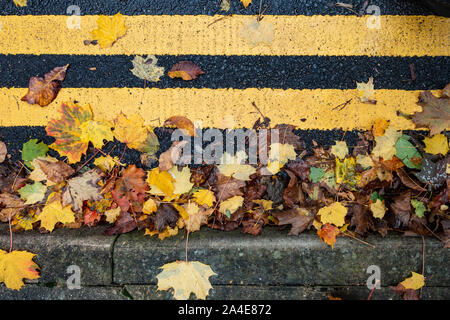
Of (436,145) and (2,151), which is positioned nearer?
(436,145)

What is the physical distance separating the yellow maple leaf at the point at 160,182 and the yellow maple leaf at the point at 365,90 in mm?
1336

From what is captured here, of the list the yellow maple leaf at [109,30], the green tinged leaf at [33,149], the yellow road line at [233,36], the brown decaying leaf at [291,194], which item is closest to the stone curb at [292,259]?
the brown decaying leaf at [291,194]

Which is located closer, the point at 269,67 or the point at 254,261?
the point at 254,261

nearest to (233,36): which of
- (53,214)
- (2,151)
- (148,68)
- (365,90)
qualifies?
(148,68)

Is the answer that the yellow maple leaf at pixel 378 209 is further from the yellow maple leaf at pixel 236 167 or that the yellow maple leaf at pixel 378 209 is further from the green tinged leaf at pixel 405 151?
the yellow maple leaf at pixel 236 167

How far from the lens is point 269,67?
6.45 feet

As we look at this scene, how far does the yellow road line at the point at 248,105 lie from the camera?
198 cm

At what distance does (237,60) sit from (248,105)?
0.98 ft

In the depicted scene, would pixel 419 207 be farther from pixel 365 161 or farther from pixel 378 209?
pixel 365 161

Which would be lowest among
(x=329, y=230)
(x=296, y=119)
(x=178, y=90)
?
(x=329, y=230)

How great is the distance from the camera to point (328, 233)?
1863mm

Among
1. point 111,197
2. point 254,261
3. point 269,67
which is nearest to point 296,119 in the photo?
point 269,67

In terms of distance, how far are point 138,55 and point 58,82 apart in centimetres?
56
